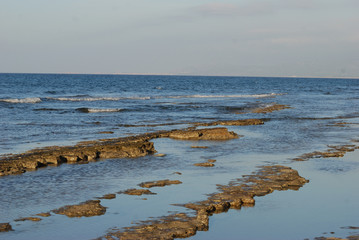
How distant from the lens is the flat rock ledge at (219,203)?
8.63 meters

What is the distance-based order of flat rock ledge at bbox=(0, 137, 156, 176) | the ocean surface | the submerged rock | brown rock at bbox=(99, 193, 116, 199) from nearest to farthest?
the ocean surface < brown rock at bbox=(99, 193, 116, 199) < flat rock ledge at bbox=(0, 137, 156, 176) < the submerged rock

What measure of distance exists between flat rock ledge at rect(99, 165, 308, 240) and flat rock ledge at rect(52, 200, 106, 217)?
1345 millimetres

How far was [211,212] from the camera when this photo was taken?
10102mm

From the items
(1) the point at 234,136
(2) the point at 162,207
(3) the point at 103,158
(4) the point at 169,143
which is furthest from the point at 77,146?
(2) the point at 162,207

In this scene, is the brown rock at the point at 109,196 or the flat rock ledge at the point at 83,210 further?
the brown rock at the point at 109,196

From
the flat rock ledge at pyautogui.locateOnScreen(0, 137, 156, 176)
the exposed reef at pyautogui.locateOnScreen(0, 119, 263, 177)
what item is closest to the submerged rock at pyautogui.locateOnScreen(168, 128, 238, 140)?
the exposed reef at pyautogui.locateOnScreen(0, 119, 263, 177)

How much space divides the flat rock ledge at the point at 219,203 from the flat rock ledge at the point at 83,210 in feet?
4.41

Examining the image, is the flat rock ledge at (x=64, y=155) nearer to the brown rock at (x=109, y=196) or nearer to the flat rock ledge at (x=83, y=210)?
the brown rock at (x=109, y=196)

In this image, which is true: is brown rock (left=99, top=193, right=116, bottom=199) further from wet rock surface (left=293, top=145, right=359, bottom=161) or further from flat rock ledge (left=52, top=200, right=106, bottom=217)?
wet rock surface (left=293, top=145, right=359, bottom=161)

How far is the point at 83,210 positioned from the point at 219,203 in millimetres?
3133

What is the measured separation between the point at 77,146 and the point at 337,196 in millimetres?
11329

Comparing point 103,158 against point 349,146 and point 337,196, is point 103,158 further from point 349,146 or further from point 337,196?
point 349,146

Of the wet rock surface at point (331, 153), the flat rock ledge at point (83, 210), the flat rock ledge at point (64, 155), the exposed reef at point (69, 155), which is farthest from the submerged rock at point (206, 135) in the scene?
the flat rock ledge at point (83, 210)

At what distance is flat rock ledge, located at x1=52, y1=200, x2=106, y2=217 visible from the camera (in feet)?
32.3
